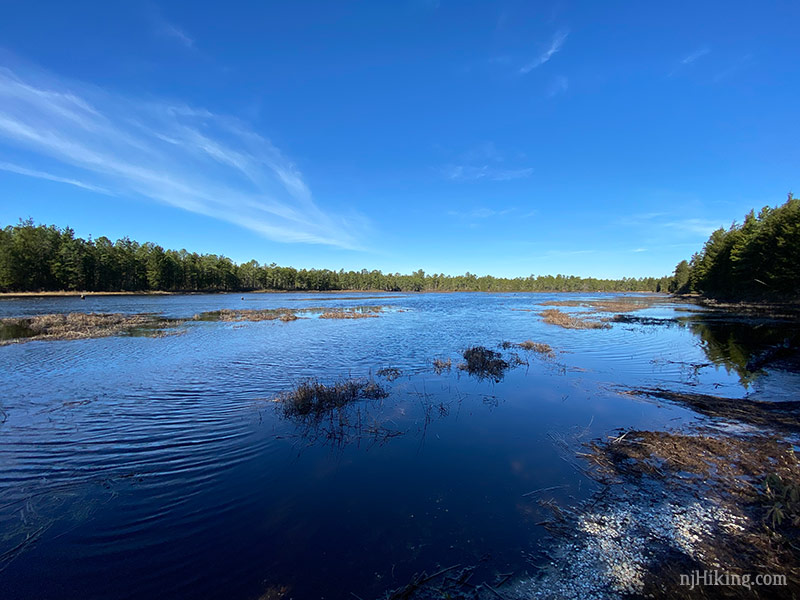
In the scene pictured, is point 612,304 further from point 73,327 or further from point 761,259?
point 73,327

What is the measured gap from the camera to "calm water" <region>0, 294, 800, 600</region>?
16.0 ft

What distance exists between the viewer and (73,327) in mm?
28609

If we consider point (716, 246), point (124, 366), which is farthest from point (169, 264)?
point (716, 246)

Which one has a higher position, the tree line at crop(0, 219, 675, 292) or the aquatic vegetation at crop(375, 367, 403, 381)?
the tree line at crop(0, 219, 675, 292)

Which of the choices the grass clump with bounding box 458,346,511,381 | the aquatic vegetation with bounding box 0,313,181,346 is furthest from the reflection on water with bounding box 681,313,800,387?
the aquatic vegetation with bounding box 0,313,181,346

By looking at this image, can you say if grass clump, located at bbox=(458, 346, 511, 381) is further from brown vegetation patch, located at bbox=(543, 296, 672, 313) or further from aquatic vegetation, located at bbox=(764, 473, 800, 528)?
brown vegetation patch, located at bbox=(543, 296, 672, 313)

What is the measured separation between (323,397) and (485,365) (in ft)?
29.1

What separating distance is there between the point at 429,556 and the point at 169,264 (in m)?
132

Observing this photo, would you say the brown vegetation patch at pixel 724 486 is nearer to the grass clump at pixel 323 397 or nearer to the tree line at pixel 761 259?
the grass clump at pixel 323 397

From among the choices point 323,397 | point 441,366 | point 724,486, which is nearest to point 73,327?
point 323,397

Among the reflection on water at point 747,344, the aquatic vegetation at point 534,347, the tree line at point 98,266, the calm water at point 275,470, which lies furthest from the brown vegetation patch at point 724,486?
the tree line at point 98,266

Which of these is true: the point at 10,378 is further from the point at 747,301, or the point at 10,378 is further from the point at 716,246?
the point at 716,246

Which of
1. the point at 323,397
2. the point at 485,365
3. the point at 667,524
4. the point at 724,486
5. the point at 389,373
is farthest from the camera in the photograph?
the point at 485,365

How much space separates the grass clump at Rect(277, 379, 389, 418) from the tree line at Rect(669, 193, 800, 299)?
65.5 meters
